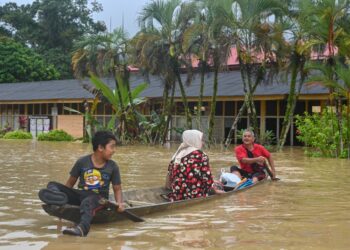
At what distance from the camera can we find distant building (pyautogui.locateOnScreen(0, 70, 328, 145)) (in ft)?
95.6

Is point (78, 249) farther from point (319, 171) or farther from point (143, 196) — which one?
point (319, 171)

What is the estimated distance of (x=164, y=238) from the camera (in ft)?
20.7

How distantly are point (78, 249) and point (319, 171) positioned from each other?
10.3m

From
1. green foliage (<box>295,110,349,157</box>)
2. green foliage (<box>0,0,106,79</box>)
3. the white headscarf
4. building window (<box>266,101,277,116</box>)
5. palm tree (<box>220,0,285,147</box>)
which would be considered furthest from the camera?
green foliage (<box>0,0,106,79</box>)

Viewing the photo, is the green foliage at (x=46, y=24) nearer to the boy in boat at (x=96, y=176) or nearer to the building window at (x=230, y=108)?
the building window at (x=230, y=108)

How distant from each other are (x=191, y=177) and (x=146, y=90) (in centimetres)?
2744

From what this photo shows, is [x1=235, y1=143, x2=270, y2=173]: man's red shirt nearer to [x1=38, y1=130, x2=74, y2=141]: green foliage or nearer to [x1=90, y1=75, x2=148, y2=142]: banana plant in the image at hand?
[x1=90, y1=75, x2=148, y2=142]: banana plant

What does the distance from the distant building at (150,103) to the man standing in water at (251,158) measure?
12.5 metres

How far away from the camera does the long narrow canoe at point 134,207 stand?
6590 mm

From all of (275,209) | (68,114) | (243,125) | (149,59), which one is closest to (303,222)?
(275,209)

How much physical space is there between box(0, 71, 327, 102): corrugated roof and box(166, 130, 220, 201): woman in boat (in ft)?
56.6

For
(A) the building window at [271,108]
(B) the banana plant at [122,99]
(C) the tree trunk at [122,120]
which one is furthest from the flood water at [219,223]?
(A) the building window at [271,108]

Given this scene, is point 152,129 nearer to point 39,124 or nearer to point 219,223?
point 39,124

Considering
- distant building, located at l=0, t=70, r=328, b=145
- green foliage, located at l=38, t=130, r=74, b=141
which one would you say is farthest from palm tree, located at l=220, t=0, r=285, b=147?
green foliage, located at l=38, t=130, r=74, b=141
